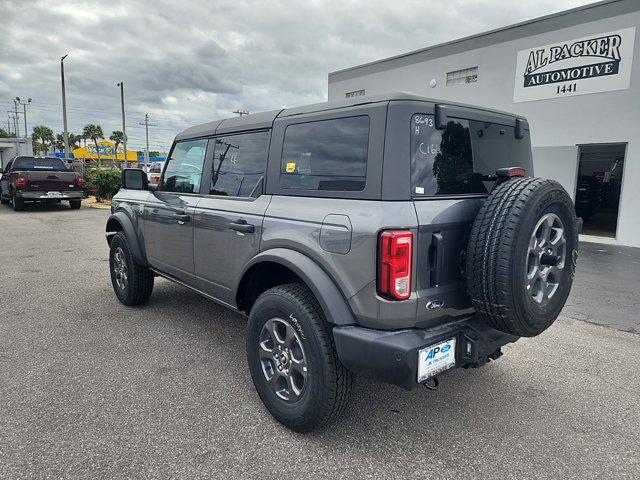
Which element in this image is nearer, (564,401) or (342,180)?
(342,180)

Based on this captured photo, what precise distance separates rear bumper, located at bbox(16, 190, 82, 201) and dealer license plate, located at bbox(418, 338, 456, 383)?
15.5 metres

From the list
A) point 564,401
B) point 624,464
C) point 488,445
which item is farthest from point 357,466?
point 564,401

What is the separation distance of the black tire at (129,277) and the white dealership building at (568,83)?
1013cm

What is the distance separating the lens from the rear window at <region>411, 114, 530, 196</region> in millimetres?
2385

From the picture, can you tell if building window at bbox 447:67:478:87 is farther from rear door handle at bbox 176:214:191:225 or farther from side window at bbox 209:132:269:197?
rear door handle at bbox 176:214:191:225

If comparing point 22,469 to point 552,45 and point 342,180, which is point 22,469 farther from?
point 552,45

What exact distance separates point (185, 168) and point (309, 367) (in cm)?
236

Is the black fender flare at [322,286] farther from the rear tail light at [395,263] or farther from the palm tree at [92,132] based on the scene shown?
the palm tree at [92,132]

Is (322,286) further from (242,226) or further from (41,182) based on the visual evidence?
(41,182)

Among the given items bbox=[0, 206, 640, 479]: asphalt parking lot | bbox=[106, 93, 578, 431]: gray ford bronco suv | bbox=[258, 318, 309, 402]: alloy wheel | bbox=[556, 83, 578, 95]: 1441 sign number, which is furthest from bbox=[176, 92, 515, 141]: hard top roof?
bbox=[556, 83, 578, 95]: 1441 sign number

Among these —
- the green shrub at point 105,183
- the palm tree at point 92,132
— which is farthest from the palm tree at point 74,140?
the green shrub at point 105,183

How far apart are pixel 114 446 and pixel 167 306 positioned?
8.61 feet

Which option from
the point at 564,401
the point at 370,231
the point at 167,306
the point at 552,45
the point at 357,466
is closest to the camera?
A: the point at 370,231

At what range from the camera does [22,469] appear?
7.41ft
